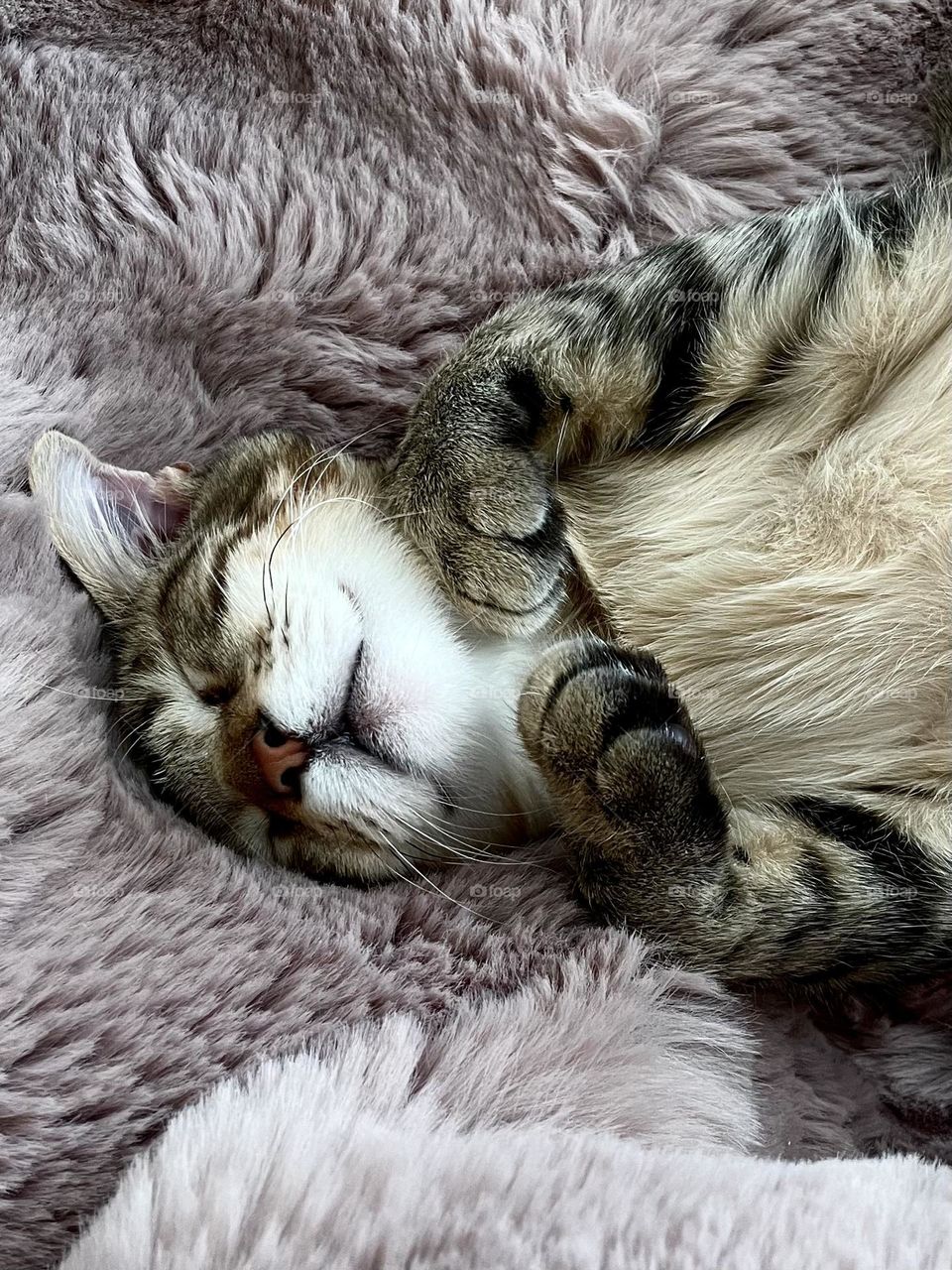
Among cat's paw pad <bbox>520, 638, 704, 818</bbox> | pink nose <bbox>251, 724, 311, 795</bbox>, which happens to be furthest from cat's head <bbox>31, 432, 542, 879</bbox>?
cat's paw pad <bbox>520, 638, 704, 818</bbox>

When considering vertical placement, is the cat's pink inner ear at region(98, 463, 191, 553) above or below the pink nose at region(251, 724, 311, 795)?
above

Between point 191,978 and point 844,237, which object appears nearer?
point 191,978

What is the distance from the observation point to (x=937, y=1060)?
3.09 feet

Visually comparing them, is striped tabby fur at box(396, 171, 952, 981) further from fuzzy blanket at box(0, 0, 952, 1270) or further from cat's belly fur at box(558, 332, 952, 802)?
fuzzy blanket at box(0, 0, 952, 1270)

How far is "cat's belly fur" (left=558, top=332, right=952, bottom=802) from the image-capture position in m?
0.90

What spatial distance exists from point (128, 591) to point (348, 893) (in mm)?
440

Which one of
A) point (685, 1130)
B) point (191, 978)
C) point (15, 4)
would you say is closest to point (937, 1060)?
point (685, 1130)

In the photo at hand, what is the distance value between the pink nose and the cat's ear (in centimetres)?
28

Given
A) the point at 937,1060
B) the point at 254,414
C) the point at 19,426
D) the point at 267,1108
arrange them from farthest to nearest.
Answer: the point at 254,414, the point at 19,426, the point at 937,1060, the point at 267,1108

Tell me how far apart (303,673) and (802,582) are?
0.47 m

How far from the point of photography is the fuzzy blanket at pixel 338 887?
654 millimetres

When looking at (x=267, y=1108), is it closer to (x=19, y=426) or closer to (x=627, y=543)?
(x=627, y=543)

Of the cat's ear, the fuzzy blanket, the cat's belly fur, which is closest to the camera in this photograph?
the fuzzy blanket

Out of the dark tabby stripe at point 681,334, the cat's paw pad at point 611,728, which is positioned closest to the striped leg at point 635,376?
the dark tabby stripe at point 681,334
